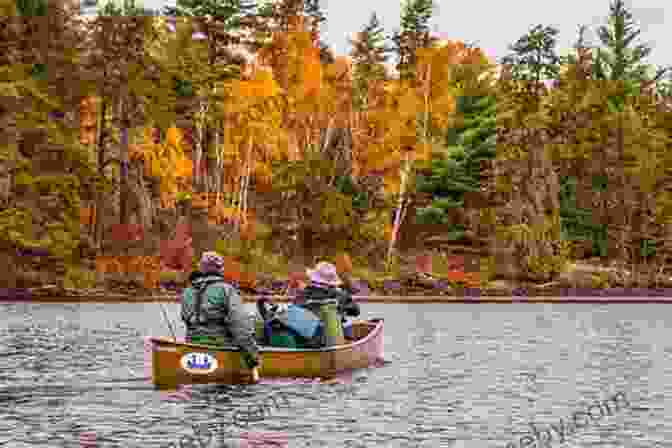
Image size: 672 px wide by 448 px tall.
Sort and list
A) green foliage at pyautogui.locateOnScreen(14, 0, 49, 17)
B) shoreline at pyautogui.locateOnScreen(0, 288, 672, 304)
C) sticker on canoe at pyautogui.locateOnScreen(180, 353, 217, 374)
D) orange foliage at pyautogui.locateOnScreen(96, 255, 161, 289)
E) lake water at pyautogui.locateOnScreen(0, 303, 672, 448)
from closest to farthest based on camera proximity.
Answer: lake water at pyautogui.locateOnScreen(0, 303, 672, 448) < sticker on canoe at pyautogui.locateOnScreen(180, 353, 217, 374) < shoreline at pyautogui.locateOnScreen(0, 288, 672, 304) < orange foliage at pyautogui.locateOnScreen(96, 255, 161, 289) < green foliage at pyautogui.locateOnScreen(14, 0, 49, 17)

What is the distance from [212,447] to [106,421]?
7.35 feet

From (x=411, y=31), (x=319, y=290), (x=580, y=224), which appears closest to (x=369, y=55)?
(x=411, y=31)

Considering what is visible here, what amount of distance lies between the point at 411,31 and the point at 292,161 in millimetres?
18653

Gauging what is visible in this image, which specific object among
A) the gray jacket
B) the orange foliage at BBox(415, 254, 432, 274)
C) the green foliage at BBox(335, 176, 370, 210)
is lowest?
the gray jacket

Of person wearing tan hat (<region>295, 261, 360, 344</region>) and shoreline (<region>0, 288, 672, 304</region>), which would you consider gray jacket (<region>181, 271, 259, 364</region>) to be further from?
shoreline (<region>0, 288, 672, 304</region>)

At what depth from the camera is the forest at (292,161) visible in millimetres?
49594

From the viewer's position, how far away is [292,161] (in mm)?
60344

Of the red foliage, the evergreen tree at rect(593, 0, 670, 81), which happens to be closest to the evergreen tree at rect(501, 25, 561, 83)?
the evergreen tree at rect(593, 0, 670, 81)

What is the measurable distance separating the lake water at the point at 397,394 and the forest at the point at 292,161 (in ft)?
63.5

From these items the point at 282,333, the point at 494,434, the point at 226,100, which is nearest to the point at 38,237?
the point at 226,100

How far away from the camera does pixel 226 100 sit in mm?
58750

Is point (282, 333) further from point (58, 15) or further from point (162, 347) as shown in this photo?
point (58, 15)

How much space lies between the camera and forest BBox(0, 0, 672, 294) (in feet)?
163

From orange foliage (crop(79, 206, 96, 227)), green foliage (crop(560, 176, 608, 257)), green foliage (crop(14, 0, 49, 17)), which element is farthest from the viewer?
green foliage (crop(560, 176, 608, 257))
